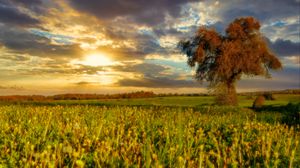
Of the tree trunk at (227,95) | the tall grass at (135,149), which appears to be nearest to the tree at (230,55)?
the tree trunk at (227,95)

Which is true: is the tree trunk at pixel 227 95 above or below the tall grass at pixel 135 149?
above

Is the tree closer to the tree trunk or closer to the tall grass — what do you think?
the tree trunk

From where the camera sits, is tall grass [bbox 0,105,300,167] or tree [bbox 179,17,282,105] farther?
tree [bbox 179,17,282,105]

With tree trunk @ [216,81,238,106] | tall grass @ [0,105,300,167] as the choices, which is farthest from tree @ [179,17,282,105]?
tall grass @ [0,105,300,167]

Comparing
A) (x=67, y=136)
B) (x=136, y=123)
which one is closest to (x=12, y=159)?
(x=67, y=136)

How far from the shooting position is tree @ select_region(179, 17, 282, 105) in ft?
130

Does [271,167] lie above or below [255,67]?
below

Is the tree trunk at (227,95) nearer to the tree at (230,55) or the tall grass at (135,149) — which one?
the tree at (230,55)

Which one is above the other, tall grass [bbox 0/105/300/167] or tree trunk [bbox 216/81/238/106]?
tree trunk [bbox 216/81/238/106]

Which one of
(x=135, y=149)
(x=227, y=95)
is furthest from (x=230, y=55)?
(x=135, y=149)

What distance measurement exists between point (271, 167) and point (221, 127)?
17.0 ft

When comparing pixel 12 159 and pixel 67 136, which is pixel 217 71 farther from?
pixel 12 159

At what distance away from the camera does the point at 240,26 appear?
4078 cm

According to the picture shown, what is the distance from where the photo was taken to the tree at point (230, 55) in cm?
3966
